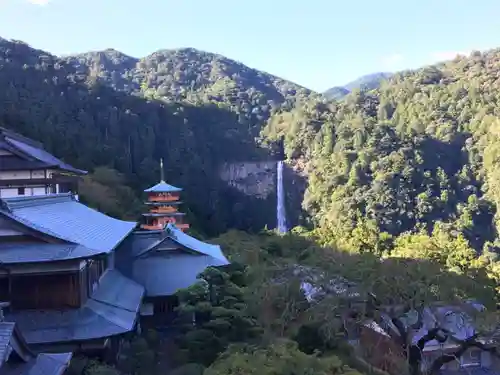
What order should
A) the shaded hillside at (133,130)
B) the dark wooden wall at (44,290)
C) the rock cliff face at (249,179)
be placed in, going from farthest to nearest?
the rock cliff face at (249,179)
the shaded hillside at (133,130)
the dark wooden wall at (44,290)

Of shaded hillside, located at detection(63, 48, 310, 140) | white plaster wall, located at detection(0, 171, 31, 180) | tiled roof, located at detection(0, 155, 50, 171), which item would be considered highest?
shaded hillside, located at detection(63, 48, 310, 140)

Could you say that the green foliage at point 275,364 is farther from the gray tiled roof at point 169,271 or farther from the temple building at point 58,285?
the gray tiled roof at point 169,271

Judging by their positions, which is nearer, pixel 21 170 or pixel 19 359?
pixel 19 359

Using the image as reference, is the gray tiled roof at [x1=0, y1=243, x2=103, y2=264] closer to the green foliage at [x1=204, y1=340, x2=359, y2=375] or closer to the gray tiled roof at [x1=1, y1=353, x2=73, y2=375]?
the gray tiled roof at [x1=1, y1=353, x2=73, y2=375]

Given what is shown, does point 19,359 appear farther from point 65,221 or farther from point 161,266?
point 161,266

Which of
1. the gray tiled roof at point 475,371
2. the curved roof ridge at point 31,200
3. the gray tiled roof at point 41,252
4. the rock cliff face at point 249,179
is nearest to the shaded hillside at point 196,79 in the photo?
the rock cliff face at point 249,179

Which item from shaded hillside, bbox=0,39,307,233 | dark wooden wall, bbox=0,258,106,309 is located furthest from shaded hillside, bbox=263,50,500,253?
dark wooden wall, bbox=0,258,106,309

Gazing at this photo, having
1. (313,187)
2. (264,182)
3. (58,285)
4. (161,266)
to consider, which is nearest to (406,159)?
(313,187)
